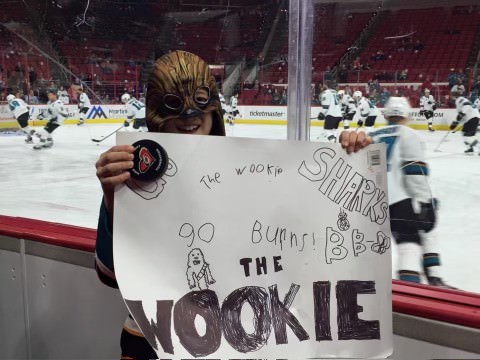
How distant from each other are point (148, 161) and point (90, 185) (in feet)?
9.69

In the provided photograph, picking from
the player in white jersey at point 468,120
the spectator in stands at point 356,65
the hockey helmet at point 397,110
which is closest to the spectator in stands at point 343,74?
the spectator in stands at point 356,65

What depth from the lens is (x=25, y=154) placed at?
450 cm

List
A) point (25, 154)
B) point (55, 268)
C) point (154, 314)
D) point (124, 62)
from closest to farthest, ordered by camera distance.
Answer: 1. point (154, 314)
2. point (55, 268)
3. point (124, 62)
4. point (25, 154)

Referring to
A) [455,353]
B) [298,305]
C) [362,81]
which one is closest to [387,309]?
[298,305]

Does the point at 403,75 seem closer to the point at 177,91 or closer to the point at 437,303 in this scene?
the point at 437,303

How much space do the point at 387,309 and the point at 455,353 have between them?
282 millimetres

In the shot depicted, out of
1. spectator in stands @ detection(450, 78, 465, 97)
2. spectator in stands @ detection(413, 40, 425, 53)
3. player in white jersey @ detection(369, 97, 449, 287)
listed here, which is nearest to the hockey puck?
player in white jersey @ detection(369, 97, 449, 287)

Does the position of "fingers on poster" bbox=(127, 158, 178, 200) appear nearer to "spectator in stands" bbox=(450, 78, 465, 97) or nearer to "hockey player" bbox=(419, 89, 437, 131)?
"hockey player" bbox=(419, 89, 437, 131)

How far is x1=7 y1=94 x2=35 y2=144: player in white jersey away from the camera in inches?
146

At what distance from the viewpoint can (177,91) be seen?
2.02 feet

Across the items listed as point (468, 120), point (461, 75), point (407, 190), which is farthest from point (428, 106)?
point (407, 190)

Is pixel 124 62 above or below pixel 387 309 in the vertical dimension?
above

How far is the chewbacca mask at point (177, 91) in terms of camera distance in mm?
616

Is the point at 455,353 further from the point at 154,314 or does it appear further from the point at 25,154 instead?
the point at 25,154
